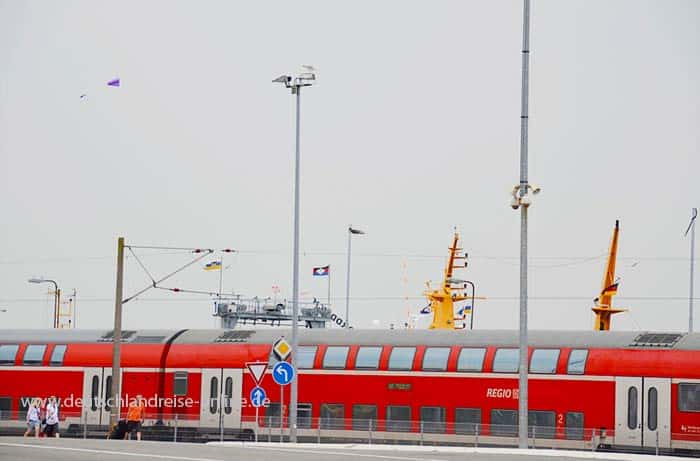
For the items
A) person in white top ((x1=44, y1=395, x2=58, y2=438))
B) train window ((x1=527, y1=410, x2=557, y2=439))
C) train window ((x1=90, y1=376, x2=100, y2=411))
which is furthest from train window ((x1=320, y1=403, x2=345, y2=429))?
train window ((x1=90, y1=376, x2=100, y2=411))

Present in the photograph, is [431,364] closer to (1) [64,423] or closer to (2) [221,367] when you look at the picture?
(2) [221,367]

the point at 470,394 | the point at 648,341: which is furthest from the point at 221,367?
the point at 648,341

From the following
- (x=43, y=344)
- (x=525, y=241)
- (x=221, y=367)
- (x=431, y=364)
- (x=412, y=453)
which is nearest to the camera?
(x=412, y=453)

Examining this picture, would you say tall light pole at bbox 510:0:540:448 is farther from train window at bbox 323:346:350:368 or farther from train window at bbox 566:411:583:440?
train window at bbox 323:346:350:368

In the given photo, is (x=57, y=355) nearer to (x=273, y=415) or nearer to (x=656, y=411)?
(x=273, y=415)

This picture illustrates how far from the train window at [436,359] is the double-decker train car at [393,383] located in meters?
0.05

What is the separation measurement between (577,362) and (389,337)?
25.5 feet

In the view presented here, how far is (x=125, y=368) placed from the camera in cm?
5394

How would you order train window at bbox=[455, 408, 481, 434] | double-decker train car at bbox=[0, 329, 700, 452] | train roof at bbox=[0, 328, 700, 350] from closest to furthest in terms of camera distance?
double-decker train car at bbox=[0, 329, 700, 452]
train roof at bbox=[0, 328, 700, 350]
train window at bbox=[455, 408, 481, 434]

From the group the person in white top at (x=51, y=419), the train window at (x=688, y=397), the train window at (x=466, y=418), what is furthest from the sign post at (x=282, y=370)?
the train window at (x=688, y=397)

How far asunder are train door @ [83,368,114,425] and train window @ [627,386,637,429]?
2126cm

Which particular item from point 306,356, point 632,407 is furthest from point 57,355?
point 632,407

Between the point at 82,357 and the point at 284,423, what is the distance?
10448 mm

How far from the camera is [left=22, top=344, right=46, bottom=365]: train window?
5547cm
